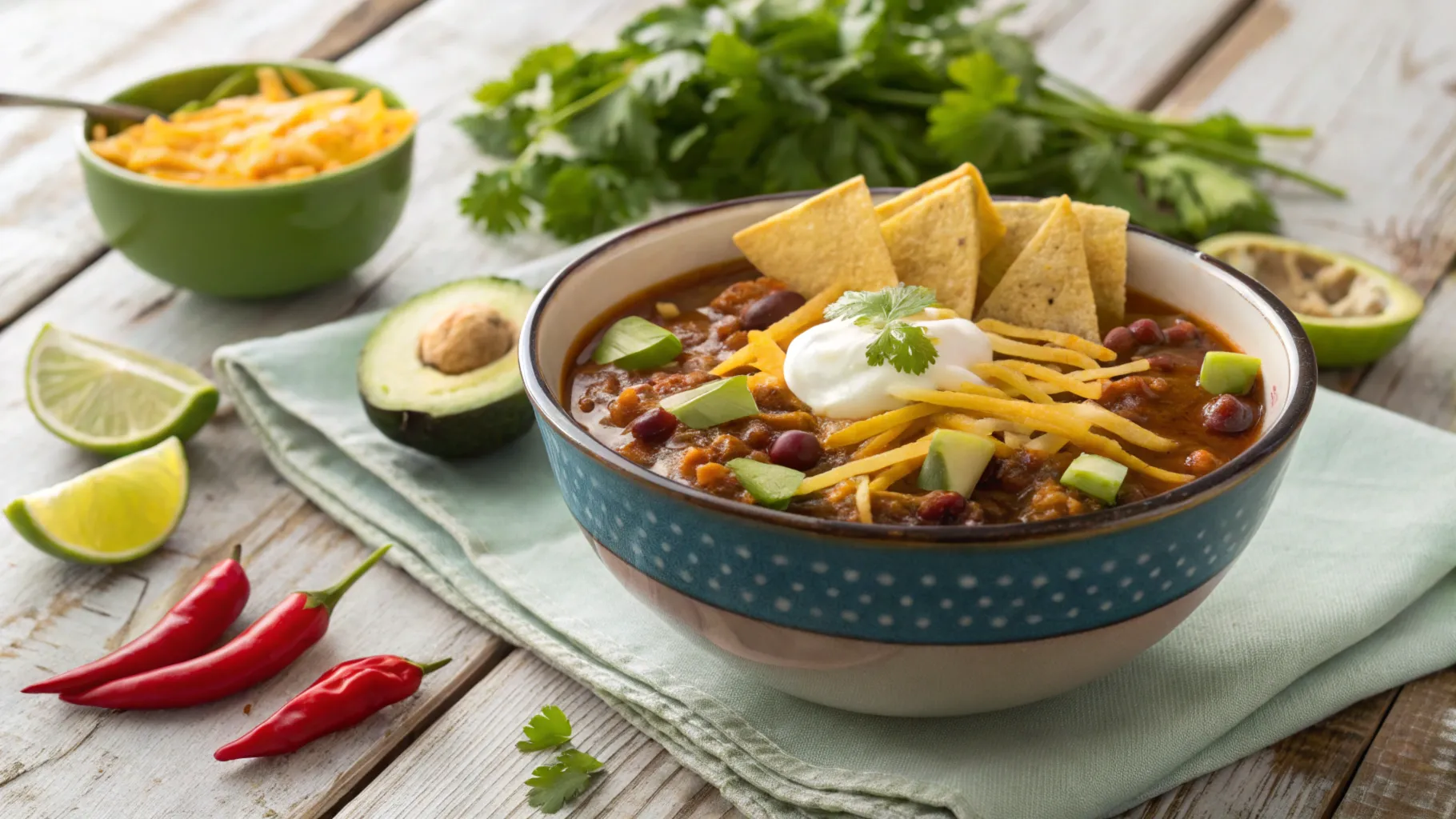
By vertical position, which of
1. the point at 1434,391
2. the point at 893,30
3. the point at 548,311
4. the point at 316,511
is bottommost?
the point at 1434,391

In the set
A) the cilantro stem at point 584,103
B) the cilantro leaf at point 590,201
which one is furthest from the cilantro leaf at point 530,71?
the cilantro leaf at point 590,201

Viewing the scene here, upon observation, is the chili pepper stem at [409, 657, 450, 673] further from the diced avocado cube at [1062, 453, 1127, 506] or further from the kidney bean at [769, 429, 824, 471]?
the diced avocado cube at [1062, 453, 1127, 506]

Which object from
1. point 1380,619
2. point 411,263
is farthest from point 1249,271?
point 411,263

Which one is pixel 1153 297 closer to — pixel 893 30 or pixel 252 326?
pixel 893 30

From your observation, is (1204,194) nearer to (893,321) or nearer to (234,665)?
(893,321)

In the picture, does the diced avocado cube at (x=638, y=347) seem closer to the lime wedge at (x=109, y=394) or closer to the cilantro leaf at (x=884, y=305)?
the cilantro leaf at (x=884, y=305)

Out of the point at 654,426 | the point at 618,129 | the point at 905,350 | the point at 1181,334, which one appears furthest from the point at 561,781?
the point at 618,129
